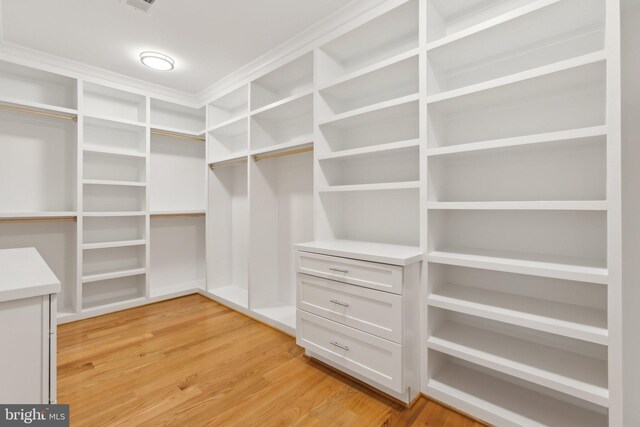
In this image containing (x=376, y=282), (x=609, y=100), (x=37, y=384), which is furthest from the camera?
(x=376, y=282)

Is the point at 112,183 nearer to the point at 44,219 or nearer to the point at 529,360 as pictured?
the point at 44,219

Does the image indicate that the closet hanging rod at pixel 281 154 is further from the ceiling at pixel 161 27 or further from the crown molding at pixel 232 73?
the ceiling at pixel 161 27

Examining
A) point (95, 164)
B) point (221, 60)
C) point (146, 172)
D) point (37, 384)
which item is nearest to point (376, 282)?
point (37, 384)

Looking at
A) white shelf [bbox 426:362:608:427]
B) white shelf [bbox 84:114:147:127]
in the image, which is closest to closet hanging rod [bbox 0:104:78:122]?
white shelf [bbox 84:114:147:127]

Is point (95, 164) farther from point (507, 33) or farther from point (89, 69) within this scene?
point (507, 33)

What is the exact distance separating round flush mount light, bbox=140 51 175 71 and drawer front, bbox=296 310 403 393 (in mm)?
2607

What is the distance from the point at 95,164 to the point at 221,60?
179 centimetres

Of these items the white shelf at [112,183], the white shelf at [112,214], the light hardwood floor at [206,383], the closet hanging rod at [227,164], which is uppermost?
the closet hanging rod at [227,164]

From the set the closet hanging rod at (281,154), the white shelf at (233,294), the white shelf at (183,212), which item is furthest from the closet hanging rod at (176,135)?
the white shelf at (233,294)

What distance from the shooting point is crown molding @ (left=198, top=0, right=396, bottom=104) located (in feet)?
6.73

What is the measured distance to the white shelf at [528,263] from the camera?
1304 millimetres

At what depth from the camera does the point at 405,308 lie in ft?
5.51

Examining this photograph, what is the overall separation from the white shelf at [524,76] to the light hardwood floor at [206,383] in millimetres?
1745

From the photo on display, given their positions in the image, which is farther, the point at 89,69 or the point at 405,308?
the point at 89,69
